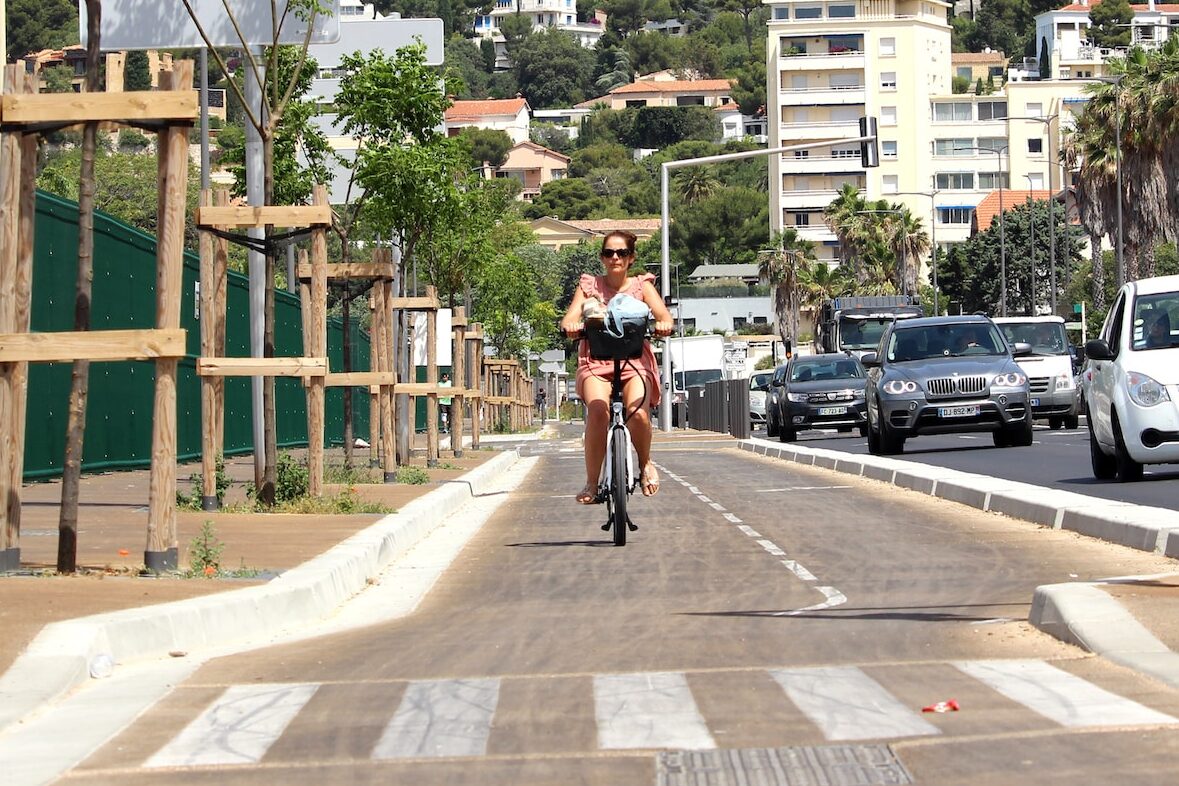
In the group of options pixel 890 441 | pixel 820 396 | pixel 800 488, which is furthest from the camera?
pixel 820 396

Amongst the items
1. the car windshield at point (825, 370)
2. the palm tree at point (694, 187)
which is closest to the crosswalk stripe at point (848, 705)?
the car windshield at point (825, 370)

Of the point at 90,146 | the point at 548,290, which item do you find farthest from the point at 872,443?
the point at 548,290

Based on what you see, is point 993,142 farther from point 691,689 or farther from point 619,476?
point 691,689

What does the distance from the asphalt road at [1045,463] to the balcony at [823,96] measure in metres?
98.9

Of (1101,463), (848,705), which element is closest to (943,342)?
(1101,463)

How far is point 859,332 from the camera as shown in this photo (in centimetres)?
4756

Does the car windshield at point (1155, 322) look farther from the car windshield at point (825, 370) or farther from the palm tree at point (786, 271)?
the palm tree at point (786, 271)

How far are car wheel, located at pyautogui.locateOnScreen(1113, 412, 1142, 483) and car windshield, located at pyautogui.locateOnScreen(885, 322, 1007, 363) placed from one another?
9.56m

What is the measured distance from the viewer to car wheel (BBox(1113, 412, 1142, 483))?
57.6ft

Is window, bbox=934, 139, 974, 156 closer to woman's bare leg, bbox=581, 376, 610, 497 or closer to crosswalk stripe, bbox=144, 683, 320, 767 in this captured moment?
woman's bare leg, bbox=581, 376, 610, 497

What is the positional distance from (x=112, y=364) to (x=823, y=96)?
116 m

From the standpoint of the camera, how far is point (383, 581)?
1242 centimetres

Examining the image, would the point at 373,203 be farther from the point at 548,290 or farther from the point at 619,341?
the point at 548,290

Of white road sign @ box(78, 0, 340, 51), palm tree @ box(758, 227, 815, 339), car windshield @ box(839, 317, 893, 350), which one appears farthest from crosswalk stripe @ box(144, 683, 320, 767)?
palm tree @ box(758, 227, 815, 339)
